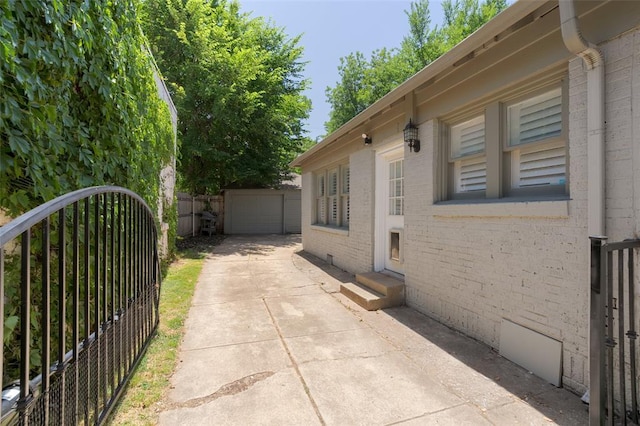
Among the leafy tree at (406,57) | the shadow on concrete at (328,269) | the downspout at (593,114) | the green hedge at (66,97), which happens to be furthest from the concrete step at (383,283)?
the leafy tree at (406,57)

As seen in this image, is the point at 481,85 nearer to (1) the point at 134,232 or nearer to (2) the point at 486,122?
(2) the point at 486,122

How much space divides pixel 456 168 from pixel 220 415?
379 centimetres

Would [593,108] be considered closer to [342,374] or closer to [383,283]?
[342,374]

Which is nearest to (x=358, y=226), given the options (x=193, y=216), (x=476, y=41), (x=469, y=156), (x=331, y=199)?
(x=331, y=199)

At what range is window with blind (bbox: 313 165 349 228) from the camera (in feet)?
25.7

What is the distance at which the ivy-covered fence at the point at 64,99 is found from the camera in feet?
6.44

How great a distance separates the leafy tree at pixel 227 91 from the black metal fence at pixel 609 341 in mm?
12955

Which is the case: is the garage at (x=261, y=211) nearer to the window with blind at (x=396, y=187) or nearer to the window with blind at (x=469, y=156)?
the window with blind at (x=396, y=187)

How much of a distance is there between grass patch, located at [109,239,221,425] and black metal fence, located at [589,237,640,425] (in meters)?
2.91

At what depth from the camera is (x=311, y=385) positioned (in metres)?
2.72

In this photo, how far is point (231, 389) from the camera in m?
2.68

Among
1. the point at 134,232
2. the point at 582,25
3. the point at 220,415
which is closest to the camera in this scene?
the point at 220,415

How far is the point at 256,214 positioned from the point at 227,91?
256 inches

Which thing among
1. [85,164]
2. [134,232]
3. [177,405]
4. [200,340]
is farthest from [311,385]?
[85,164]
